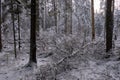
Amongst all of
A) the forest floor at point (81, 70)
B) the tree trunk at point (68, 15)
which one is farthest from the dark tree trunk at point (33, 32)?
the tree trunk at point (68, 15)

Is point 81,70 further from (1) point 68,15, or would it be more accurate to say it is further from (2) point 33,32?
(1) point 68,15

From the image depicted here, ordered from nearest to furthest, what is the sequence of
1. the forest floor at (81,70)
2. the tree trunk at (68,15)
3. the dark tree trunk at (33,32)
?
the forest floor at (81,70) → the dark tree trunk at (33,32) → the tree trunk at (68,15)

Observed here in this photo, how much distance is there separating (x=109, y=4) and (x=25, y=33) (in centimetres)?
1954

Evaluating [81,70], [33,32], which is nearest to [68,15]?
[33,32]

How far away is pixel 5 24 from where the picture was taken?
26.2 metres

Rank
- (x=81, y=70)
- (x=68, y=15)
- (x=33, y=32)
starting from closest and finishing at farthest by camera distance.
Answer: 1. (x=81, y=70)
2. (x=33, y=32)
3. (x=68, y=15)

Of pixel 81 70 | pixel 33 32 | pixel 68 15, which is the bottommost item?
pixel 81 70

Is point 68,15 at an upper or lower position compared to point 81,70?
upper

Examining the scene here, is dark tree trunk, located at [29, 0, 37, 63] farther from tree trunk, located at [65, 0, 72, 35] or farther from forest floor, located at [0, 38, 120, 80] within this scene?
tree trunk, located at [65, 0, 72, 35]

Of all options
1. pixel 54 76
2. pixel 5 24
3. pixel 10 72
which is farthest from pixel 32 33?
pixel 5 24

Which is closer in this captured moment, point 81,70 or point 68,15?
point 81,70

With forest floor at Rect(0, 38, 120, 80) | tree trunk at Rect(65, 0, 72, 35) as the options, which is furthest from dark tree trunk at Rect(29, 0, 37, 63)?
tree trunk at Rect(65, 0, 72, 35)

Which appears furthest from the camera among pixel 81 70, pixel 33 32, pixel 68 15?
pixel 68 15

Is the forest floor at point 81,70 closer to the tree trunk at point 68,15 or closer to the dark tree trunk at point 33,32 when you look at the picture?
the dark tree trunk at point 33,32
